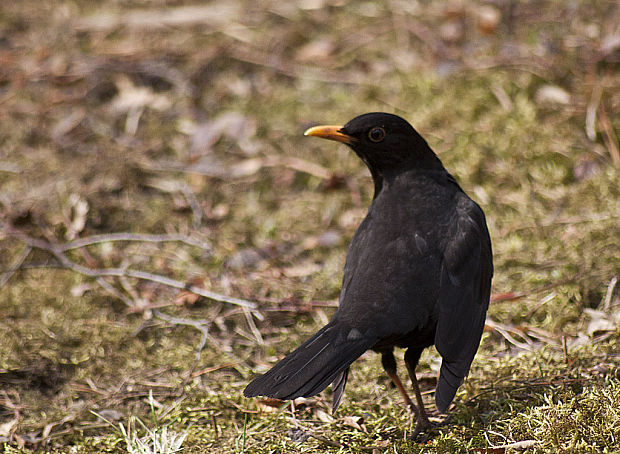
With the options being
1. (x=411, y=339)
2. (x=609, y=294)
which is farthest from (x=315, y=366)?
(x=609, y=294)

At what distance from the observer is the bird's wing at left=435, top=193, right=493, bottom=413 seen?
10.2ft

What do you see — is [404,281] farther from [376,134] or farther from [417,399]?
[376,134]

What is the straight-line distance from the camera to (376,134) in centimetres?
387

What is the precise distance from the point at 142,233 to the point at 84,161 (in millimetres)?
1123

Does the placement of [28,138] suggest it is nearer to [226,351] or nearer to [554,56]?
[226,351]

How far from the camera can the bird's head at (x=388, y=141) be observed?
12.6 feet

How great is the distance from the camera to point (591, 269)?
15.2 feet

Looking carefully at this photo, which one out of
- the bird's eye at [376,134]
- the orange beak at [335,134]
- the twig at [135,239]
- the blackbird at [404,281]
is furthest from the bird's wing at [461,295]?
the twig at [135,239]

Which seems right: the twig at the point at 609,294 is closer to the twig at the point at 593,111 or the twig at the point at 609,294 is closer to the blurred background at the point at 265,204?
the blurred background at the point at 265,204

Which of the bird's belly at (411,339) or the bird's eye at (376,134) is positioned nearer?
the bird's belly at (411,339)

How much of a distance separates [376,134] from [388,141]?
0.24ft

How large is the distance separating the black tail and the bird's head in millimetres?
1102

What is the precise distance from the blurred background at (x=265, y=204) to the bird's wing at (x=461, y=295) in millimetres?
293

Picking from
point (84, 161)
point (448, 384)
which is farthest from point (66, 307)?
point (448, 384)
